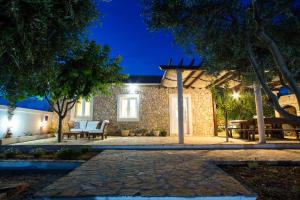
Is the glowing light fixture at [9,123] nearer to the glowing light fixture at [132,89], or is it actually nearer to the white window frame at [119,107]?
the white window frame at [119,107]

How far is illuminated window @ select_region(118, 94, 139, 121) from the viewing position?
12.8 m

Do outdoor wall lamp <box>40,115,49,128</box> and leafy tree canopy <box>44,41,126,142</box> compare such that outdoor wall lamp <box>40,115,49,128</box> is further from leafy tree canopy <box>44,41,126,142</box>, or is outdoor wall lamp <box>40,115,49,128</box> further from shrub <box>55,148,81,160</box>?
shrub <box>55,148,81,160</box>

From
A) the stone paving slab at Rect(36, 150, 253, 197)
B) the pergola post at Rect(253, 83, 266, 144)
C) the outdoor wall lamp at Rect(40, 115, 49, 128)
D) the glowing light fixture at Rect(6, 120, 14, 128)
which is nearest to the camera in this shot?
the stone paving slab at Rect(36, 150, 253, 197)

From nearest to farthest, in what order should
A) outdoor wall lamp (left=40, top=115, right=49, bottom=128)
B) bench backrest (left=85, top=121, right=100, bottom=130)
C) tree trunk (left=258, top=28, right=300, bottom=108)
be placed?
tree trunk (left=258, top=28, right=300, bottom=108) → bench backrest (left=85, top=121, right=100, bottom=130) → outdoor wall lamp (left=40, top=115, right=49, bottom=128)

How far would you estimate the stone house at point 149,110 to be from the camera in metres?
12.6

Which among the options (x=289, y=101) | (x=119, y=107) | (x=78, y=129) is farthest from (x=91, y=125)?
(x=289, y=101)

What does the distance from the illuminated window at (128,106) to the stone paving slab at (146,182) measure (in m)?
8.62

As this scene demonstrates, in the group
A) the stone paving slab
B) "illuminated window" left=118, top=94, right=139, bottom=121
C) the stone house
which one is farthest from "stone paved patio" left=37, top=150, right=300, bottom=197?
"illuminated window" left=118, top=94, right=139, bottom=121

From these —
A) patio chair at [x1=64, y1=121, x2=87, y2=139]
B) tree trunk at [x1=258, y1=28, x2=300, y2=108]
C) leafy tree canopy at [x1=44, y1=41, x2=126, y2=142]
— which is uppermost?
leafy tree canopy at [x1=44, y1=41, x2=126, y2=142]

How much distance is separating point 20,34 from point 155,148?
5.56m

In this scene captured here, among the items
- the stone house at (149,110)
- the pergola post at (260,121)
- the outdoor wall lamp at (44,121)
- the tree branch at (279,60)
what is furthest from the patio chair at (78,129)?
the tree branch at (279,60)

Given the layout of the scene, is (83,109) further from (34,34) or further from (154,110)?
(34,34)

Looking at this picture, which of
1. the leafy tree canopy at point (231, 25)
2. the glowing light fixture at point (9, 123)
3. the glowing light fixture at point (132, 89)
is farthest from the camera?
the glowing light fixture at point (132, 89)

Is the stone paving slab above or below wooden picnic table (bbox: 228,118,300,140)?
below
